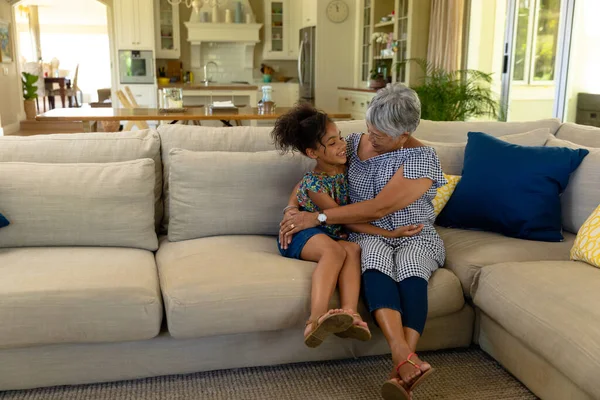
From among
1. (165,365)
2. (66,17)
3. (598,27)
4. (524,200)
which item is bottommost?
(165,365)

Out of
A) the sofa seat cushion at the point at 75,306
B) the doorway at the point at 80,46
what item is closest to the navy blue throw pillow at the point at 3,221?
the sofa seat cushion at the point at 75,306

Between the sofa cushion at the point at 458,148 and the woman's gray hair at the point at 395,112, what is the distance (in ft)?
1.99

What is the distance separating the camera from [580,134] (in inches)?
110

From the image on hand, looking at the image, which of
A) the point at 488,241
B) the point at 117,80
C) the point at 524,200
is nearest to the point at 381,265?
the point at 488,241

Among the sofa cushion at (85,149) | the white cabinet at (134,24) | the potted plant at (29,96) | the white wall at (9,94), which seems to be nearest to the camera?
the sofa cushion at (85,149)

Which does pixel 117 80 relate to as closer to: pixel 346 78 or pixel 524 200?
pixel 346 78

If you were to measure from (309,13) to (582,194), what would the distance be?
6.95 m

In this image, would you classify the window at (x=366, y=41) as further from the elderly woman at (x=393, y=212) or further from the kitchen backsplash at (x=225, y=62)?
the elderly woman at (x=393, y=212)

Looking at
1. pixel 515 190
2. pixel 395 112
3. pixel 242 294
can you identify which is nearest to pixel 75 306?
pixel 242 294

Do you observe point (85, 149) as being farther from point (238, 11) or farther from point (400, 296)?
point (238, 11)

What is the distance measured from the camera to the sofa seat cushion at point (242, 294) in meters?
1.90

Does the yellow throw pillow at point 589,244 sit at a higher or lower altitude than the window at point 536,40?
lower

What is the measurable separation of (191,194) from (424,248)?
0.98 m

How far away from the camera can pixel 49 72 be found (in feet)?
46.8
